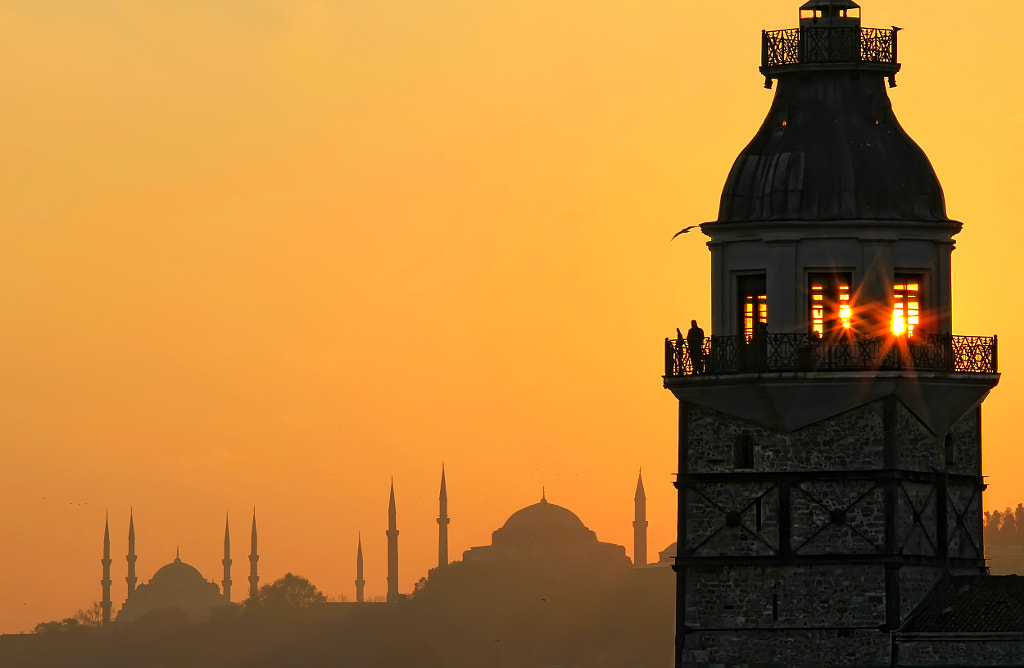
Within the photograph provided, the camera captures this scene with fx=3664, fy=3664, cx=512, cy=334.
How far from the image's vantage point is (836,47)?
286 ft

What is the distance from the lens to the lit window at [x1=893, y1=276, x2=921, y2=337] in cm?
8544

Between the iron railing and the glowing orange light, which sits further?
the iron railing

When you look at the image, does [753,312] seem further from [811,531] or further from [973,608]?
[973,608]

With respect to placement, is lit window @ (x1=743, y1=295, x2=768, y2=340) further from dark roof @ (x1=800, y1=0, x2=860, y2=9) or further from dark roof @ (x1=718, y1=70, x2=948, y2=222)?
dark roof @ (x1=800, y1=0, x2=860, y2=9)

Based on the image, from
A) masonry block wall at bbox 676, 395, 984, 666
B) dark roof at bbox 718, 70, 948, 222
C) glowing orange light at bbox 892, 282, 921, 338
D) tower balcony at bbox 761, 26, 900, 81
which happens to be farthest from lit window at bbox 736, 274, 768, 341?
tower balcony at bbox 761, 26, 900, 81

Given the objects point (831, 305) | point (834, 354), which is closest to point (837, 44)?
point (831, 305)

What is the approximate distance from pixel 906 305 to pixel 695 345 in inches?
199

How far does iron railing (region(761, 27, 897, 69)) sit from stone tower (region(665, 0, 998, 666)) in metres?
0.03

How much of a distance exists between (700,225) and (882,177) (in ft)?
14.6

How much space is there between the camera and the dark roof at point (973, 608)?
82562mm

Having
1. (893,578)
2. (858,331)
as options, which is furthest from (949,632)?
(858,331)

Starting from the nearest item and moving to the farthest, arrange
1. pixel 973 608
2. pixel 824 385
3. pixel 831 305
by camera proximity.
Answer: pixel 973 608, pixel 824 385, pixel 831 305

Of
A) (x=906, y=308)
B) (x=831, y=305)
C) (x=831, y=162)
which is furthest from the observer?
(x=831, y=162)

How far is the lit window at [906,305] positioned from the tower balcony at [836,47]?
5.21 meters
